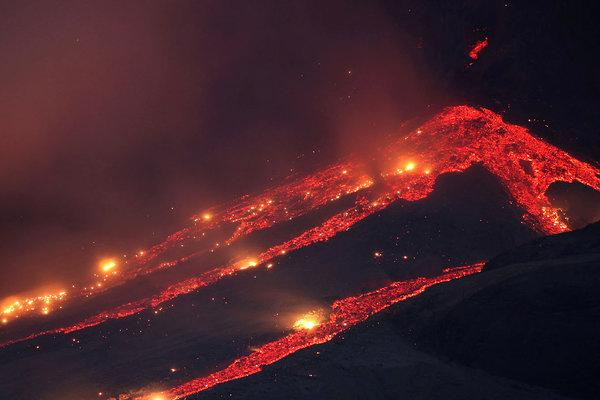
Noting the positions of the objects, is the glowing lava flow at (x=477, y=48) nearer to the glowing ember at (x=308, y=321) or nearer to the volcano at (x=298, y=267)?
the volcano at (x=298, y=267)

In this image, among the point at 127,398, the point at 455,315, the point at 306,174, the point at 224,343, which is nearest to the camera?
the point at 455,315

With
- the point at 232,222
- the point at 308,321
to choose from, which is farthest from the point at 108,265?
the point at 308,321

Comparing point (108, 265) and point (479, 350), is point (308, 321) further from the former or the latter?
point (108, 265)

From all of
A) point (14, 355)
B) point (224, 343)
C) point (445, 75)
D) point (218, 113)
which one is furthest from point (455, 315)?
point (218, 113)

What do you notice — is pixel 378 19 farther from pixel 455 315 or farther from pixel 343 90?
pixel 455 315

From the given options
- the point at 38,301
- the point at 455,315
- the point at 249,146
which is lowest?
the point at 455,315

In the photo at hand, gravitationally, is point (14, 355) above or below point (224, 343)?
above

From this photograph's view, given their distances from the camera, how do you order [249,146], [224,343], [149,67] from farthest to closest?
1. [149,67]
2. [249,146]
3. [224,343]

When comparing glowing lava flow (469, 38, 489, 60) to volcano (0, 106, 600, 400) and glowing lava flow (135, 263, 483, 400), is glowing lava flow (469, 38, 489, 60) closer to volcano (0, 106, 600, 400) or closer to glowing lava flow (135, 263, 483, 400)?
volcano (0, 106, 600, 400)
